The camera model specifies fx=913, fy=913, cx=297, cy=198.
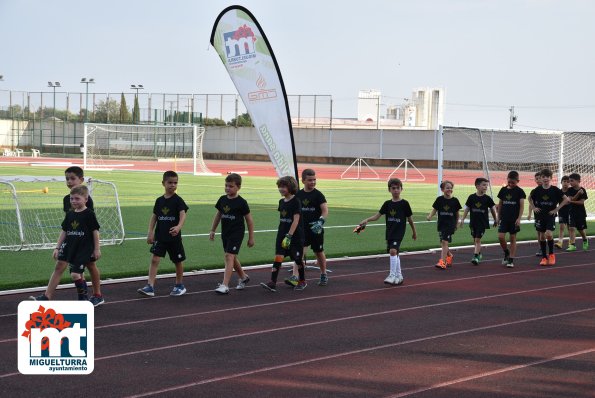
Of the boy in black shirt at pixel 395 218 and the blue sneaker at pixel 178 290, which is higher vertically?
the boy in black shirt at pixel 395 218

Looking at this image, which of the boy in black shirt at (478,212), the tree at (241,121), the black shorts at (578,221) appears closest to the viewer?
the boy in black shirt at (478,212)

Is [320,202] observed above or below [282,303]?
above

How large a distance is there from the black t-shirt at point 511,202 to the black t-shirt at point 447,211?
1188 mm

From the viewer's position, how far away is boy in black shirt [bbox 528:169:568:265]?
16547 mm

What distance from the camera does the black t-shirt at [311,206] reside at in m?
13.4

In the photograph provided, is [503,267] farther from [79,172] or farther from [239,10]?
[79,172]

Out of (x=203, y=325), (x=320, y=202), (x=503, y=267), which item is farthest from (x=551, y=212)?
(x=203, y=325)

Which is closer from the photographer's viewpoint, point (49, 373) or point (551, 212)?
point (49, 373)

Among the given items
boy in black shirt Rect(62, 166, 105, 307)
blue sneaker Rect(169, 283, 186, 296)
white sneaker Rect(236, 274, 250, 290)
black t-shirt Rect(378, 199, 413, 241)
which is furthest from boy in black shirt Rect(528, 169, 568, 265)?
boy in black shirt Rect(62, 166, 105, 307)

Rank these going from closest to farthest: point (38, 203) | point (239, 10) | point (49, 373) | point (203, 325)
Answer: point (49, 373)
point (203, 325)
point (239, 10)
point (38, 203)

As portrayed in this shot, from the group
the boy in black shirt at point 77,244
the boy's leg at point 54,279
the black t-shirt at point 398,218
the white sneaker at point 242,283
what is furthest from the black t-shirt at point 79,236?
the black t-shirt at point 398,218

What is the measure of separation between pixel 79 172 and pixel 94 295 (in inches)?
71.8

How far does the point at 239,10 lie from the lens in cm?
1459

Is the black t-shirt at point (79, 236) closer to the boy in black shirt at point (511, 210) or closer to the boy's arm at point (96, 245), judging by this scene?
the boy's arm at point (96, 245)
